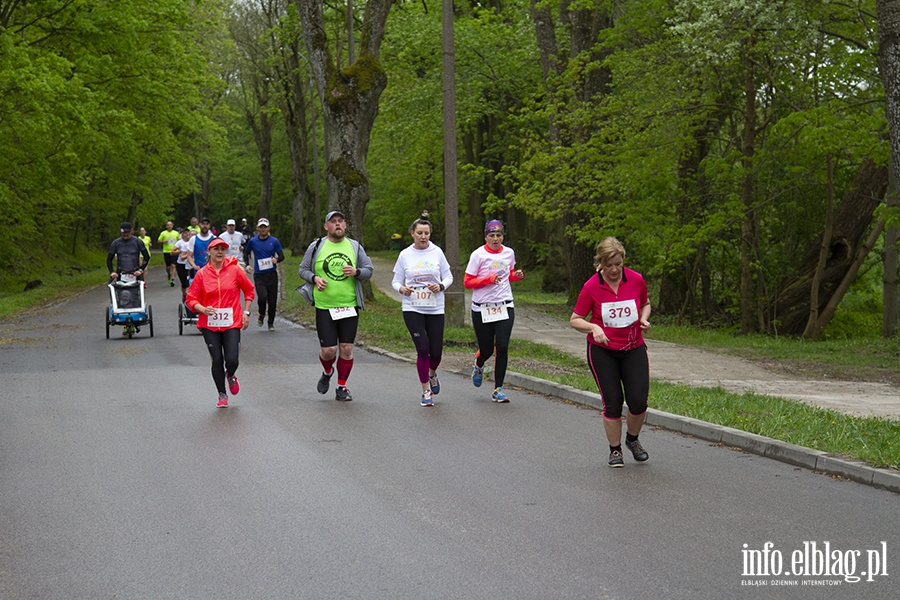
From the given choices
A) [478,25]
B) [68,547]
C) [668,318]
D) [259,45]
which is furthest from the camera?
[259,45]

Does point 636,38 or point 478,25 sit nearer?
point 636,38

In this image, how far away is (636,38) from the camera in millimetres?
27188

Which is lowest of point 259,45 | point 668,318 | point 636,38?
point 668,318

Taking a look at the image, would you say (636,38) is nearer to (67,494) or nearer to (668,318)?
(668,318)

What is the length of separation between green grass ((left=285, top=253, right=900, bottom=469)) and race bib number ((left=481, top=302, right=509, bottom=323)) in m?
1.27

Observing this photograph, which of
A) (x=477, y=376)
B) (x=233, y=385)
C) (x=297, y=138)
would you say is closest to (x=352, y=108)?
(x=477, y=376)

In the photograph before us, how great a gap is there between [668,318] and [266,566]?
2432 centimetres

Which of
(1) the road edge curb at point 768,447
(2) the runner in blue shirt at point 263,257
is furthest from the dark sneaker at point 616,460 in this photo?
(2) the runner in blue shirt at point 263,257

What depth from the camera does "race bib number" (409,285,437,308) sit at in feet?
41.0

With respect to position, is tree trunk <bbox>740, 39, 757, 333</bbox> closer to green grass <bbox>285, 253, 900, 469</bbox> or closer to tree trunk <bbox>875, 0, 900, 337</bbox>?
green grass <bbox>285, 253, 900, 469</bbox>

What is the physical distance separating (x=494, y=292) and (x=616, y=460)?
4214 mm

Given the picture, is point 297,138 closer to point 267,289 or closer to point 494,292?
point 267,289

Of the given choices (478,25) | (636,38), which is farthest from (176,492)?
(478,25)

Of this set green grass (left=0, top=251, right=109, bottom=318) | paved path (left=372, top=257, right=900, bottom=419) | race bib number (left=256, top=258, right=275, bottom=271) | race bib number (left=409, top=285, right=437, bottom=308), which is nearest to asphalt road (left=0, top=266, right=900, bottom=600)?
race bib number (left=409, top=285, right=437, bottom=308)
